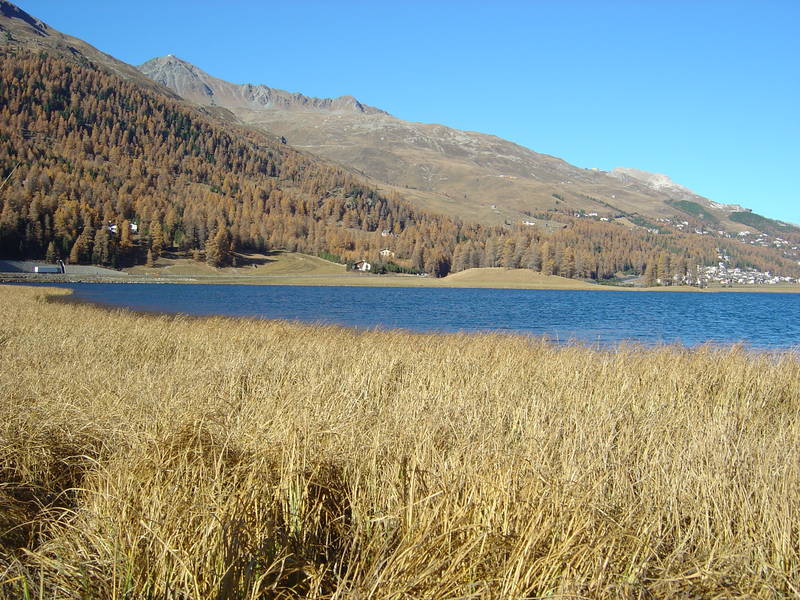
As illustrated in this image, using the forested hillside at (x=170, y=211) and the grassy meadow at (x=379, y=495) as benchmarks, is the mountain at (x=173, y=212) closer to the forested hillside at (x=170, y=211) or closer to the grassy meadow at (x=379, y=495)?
the forested hillside at (x=170, y=211)

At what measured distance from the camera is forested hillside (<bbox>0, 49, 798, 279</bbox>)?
10506 cm

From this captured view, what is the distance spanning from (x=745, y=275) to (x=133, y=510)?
20035 cm

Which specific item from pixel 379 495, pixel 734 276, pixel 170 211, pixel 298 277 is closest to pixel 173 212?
pixel 170 211

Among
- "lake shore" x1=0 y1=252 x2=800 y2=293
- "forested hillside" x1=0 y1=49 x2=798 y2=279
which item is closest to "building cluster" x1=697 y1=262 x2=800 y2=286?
"forested hillside" x1=0 y1=49 x2=798 y2=279

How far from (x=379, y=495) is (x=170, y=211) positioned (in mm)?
131062

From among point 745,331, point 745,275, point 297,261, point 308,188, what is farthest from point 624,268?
point 745,331

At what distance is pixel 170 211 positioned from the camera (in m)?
124

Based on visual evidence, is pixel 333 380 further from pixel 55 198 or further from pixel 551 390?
Answer: pixel 55 198

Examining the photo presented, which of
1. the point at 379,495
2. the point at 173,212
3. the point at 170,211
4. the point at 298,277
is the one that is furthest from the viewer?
the point at 170,211

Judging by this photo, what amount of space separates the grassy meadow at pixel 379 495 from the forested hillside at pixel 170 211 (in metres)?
98.9

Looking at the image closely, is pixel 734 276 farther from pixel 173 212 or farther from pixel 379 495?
pixel 379 495

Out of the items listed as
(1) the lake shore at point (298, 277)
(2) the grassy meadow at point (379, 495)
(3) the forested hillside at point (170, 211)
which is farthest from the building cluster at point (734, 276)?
(2) the grassy meadow at point (379, 495)

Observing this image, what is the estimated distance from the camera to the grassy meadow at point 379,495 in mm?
2629

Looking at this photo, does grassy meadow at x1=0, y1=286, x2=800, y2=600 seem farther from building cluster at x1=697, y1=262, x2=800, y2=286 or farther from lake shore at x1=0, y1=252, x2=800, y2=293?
building cluster at x1=697, y1=262, x2=800, y2=286
